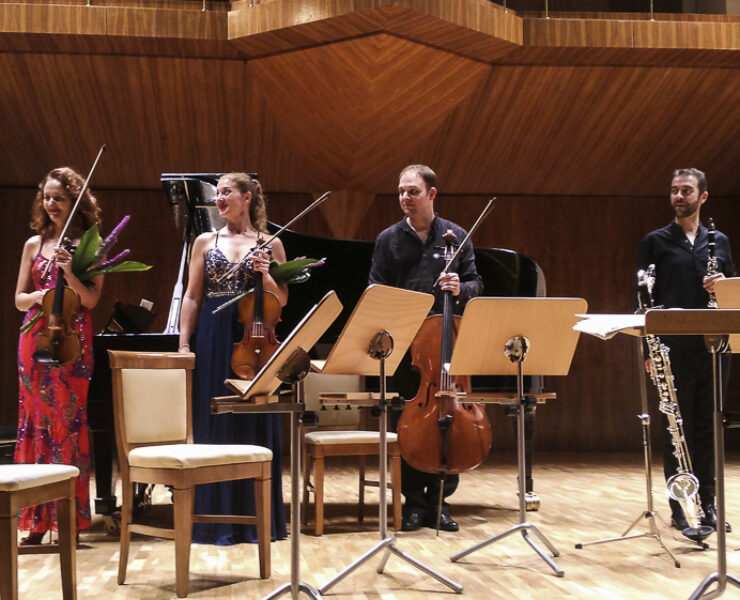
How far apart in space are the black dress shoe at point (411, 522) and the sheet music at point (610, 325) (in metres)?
1.57

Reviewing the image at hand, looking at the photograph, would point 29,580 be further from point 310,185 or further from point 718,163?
point 718,163

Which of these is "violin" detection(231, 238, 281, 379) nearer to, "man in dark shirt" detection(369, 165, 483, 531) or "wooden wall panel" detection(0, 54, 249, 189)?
"man in dark shirt" detection(369, 165, 483, 531)

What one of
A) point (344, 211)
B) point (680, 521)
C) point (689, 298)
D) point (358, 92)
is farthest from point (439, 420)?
point (344, 211)

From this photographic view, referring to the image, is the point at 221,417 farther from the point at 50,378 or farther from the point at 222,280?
the point at 50,378

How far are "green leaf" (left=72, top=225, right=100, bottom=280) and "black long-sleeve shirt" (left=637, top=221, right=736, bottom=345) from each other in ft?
7.80

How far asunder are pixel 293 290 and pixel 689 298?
6.91 ft

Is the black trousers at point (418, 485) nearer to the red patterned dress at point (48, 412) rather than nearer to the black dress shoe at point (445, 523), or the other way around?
the black dress shoe at point (445, 523)

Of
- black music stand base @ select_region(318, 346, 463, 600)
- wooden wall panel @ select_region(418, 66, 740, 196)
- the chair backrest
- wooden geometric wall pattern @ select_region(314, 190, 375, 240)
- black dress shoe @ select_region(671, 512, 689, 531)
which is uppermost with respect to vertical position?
wooden wall panel @ select_region(418, 66, 740, 196)

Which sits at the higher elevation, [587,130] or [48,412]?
[587,130]

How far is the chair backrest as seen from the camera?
3.05 metres

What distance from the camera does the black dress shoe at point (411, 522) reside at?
379cm

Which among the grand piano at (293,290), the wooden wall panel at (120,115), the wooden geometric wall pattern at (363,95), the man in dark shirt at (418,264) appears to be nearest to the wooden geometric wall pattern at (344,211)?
the wooden geometric wall pattern at (363,95)

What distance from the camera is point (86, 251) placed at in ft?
11.1

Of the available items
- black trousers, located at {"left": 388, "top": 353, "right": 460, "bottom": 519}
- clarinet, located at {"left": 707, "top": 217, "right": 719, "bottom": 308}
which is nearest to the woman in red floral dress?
black trousers, located at {"left": 388, "top": 353, "right": 460, "bottom": 519}
